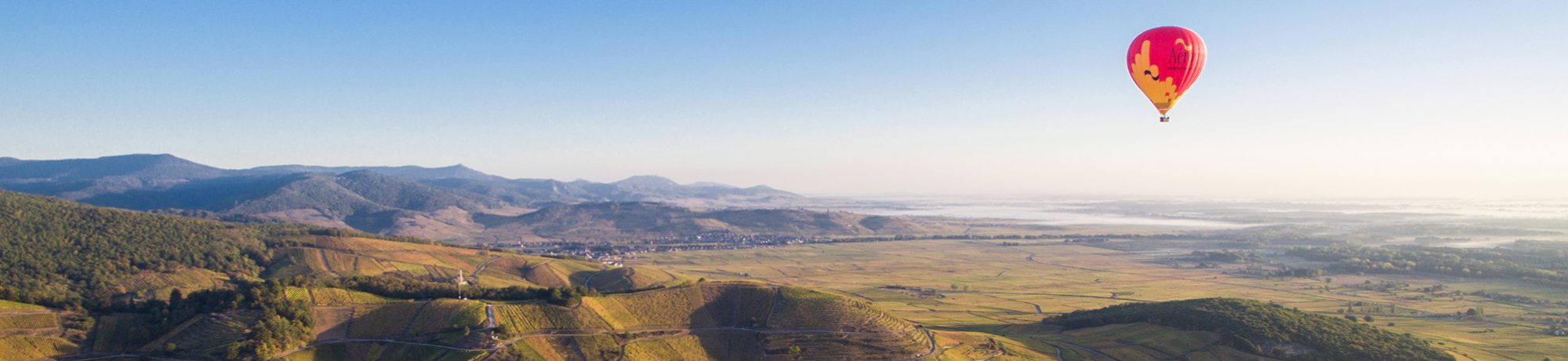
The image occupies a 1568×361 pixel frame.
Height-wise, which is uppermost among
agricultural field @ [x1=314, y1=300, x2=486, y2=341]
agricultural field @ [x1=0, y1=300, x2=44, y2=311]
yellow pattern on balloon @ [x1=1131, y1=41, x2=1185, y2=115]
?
yellow pattern on balloon @ [x1=1131, y1=41, x2=1185, y2=115]

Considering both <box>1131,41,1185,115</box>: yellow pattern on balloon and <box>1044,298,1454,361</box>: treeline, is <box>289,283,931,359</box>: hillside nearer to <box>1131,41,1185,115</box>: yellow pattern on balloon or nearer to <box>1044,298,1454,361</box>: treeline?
<box>1044,298,1454,361</box>: treeline

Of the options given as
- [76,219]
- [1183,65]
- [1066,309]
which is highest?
[1183,65]

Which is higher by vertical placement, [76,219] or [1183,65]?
[1183,65]

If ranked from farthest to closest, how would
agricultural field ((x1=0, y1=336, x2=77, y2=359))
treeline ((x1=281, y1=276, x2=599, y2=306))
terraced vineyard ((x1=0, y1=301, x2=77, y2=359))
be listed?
1. treeline ((x1=281, y1=276, x2=599, y2=306))
2. terraced vineyard ((x1=0, y1=301, x2=77, y2=359))
3. agricultural field ((x1=0, y1=336, x2=77, y2=359))

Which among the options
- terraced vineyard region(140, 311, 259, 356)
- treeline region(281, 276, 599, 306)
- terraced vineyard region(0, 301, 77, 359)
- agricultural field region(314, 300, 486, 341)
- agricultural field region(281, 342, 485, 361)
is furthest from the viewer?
treeline region(281, 276, 599, 306)

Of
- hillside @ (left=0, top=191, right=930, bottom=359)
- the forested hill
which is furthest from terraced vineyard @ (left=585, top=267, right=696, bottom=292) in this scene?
the forested hill

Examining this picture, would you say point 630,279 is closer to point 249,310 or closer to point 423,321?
point 423,321

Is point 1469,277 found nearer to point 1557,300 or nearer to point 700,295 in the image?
point 1557,300

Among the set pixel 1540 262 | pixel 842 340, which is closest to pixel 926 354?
pixel 842 340

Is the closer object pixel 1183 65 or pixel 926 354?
pixel 1183 65
